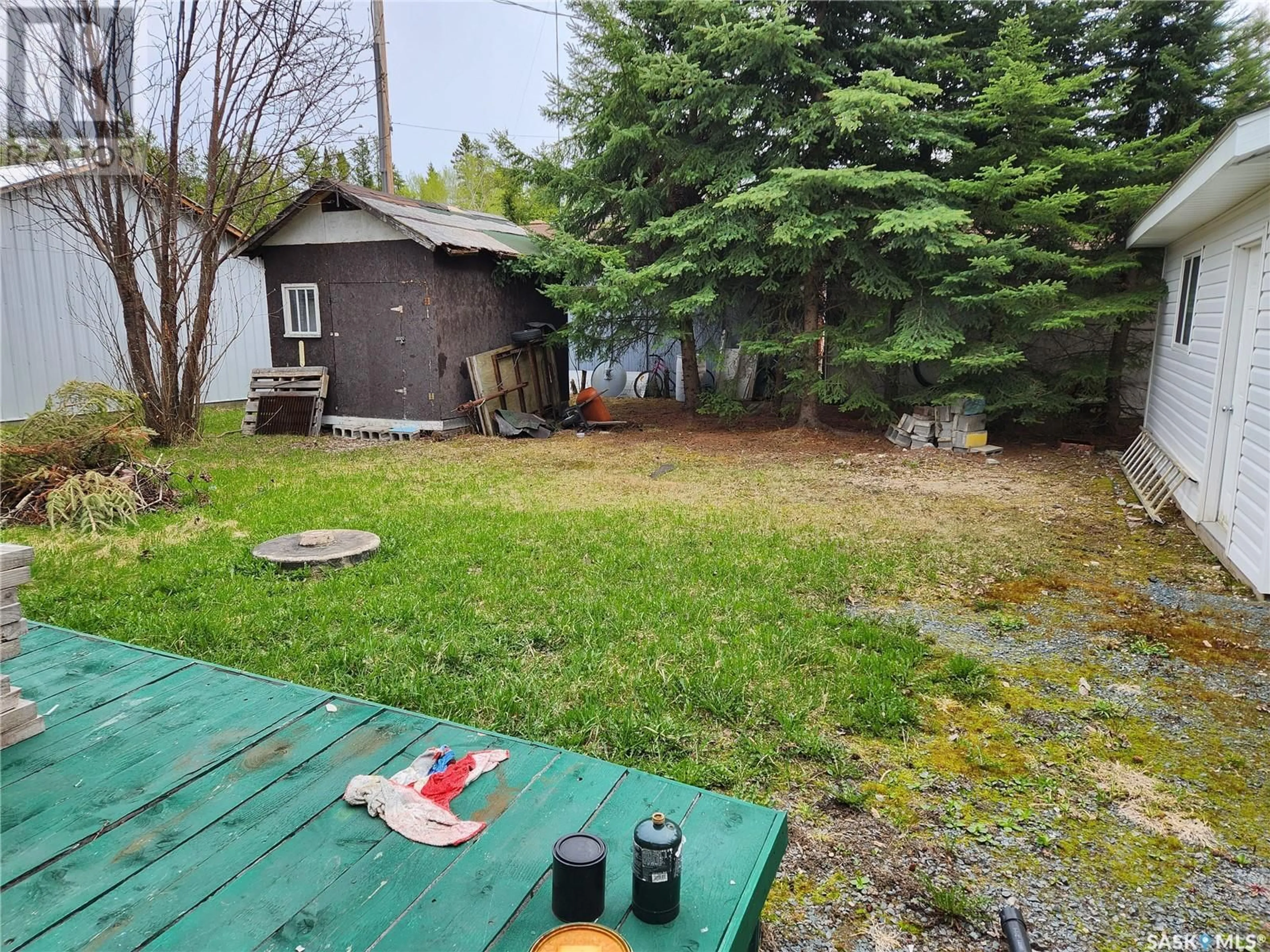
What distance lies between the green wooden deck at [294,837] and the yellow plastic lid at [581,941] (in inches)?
2.6

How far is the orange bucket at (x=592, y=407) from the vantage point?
1116 centimetres

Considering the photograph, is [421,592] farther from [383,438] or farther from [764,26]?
[764,26]

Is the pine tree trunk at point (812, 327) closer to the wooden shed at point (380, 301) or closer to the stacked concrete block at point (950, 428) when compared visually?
the stacked concrete block at point (950, 428)

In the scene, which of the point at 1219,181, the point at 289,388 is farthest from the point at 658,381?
the point at 1219,181

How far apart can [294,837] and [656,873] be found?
0.87 meters

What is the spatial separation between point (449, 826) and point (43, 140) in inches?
377

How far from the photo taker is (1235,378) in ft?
17.0

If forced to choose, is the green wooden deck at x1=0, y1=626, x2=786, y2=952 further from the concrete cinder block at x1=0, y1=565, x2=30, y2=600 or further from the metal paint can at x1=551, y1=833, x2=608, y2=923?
the concrete cinder block at x1=0, y1=565, x2=30, y2=600

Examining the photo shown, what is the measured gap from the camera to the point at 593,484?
705 centimetres

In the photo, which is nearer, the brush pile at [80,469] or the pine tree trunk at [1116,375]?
the brush pile at [80,469]

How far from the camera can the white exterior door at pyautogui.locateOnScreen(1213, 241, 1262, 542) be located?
491 centimetres

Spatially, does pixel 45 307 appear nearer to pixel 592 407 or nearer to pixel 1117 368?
pixel 592 407

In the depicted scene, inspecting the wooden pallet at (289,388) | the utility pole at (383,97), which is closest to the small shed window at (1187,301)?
the wooden pallet at (289,388)

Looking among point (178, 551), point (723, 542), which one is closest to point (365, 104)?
point (178, 551)
